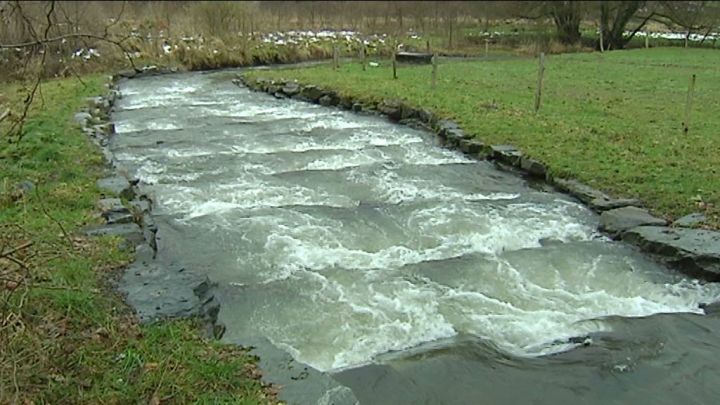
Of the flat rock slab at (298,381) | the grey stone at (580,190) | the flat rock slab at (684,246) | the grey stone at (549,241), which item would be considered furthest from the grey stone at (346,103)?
the flat rock slab at (298,381)

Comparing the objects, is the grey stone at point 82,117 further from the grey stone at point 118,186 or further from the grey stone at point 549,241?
the grey stone at point 549,241

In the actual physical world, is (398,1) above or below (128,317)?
above

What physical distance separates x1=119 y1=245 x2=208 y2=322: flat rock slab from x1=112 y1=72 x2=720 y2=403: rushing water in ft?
1.47

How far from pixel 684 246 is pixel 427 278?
303cm

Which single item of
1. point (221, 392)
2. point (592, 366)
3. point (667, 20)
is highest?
point (667, 20)

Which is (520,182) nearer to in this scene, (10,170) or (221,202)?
(221,202)

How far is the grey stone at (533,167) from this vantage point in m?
10.8

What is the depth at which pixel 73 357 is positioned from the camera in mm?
4320

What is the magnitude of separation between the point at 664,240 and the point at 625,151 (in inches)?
145

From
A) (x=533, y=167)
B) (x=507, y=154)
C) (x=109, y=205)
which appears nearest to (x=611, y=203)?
(x=533, y=167)

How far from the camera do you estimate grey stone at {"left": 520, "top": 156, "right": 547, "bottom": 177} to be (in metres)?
10.8

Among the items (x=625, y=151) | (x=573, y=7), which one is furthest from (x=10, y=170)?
(x=573, y=7)

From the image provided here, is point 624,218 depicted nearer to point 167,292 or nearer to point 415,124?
point 167,292

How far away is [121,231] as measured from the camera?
7352 mm
